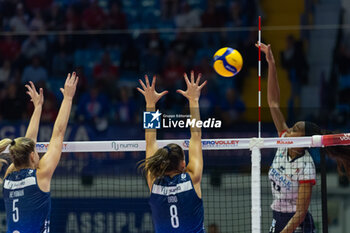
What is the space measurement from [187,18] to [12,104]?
188 inches

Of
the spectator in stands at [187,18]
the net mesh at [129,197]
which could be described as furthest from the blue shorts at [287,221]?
the spectator in stands at [187,18]

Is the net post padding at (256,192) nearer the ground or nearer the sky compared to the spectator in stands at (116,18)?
nearer the ground

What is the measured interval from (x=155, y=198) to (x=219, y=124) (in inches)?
271

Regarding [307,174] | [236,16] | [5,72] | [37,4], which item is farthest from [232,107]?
[307,174]

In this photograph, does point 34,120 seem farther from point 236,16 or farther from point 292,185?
point 236,16

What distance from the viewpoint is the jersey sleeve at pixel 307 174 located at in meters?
6.25

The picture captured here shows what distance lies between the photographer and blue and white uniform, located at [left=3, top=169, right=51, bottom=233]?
17.1 ft

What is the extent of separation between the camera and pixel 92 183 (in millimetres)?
10758

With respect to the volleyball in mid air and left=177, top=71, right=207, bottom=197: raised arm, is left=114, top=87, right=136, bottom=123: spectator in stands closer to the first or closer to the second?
the volleyball in mid air

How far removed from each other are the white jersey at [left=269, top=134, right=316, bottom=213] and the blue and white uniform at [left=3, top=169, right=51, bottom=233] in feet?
8.38

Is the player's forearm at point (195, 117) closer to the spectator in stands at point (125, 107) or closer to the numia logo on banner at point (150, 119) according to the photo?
the numia logo on banner at point (150, 119)

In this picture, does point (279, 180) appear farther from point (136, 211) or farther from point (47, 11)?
point (47, 11)

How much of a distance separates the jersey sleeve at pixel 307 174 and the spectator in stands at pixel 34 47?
882 cm

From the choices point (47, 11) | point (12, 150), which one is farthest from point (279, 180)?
point (47, 11)
